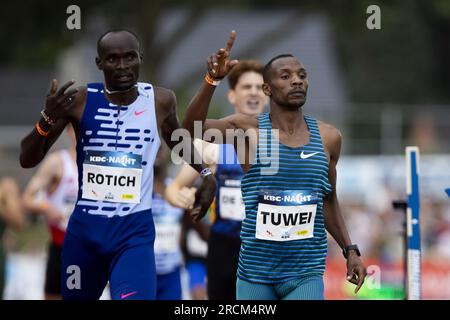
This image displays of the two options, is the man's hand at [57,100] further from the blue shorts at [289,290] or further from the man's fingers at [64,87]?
the blue shorts at [289,290]

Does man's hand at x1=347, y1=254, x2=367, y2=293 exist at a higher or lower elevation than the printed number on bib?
lower

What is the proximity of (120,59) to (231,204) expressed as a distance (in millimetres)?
2256

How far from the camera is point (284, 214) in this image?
6.73m

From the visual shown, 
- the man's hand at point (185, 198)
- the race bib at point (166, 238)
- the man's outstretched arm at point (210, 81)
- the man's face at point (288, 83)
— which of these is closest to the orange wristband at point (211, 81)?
the man's outstretched arm at point (210, 81)

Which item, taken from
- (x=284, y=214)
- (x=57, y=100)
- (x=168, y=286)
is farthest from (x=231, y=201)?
(x=57, y=100)

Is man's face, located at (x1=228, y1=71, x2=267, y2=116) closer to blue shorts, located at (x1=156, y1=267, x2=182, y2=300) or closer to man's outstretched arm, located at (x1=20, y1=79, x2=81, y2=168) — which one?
blue shorts, located at (x1=156, y1=267, x2=182, y2=300)

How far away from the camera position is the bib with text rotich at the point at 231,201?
8.83m

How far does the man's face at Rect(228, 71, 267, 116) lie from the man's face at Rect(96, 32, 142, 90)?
226 centimetres

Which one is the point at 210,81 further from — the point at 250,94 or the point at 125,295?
the point at 250,94

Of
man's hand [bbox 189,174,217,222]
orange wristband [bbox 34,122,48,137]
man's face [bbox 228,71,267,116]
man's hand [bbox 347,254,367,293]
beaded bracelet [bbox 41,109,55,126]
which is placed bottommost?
man's hand [bbox 347,254,367,293]

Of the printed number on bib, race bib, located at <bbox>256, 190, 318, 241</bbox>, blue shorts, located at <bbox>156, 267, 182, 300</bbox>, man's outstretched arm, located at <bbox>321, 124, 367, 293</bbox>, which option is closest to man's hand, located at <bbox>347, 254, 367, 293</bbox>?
man's outstretched arm, located at <bbox>321, 124, 367, 293</bbox>

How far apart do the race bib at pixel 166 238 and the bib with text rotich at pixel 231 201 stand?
1.39 metres

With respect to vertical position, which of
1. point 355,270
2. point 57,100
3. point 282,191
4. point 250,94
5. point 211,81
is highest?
point 250,94

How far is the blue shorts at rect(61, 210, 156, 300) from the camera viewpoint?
6.96 meters
